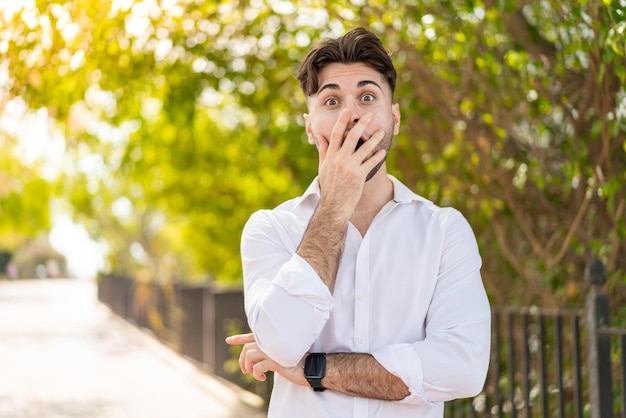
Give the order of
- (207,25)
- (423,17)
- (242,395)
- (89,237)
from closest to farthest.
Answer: (423,17) < (207,25) < (242,395) < (89,237)

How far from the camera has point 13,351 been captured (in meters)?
15.9

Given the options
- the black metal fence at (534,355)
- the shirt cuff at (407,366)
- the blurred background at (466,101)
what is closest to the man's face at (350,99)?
the shirt cuff at (407,366)

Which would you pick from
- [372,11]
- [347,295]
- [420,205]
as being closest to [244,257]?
[347,295]

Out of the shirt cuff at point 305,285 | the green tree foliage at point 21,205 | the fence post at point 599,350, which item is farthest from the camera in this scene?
the green tree foliage at point 21,205

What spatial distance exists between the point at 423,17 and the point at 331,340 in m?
3.66

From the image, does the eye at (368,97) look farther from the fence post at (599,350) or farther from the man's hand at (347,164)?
Answer: the fence post at (599,350)

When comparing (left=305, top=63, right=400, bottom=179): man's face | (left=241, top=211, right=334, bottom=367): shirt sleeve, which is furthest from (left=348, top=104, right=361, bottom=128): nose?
(left=241, top=211, right=334, bottom=367): shirt sleeve

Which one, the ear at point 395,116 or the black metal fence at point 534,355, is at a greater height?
the ear at point 395,116

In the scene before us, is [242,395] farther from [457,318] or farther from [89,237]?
[89,237]

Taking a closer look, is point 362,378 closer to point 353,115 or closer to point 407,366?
point 407,366

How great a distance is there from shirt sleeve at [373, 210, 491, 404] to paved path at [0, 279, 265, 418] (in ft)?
23.0

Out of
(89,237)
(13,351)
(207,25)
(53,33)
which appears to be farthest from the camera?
(89,237)

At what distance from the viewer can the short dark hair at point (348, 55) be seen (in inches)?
106

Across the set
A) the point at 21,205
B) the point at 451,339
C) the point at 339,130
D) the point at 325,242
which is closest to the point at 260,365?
the point at 325,242
